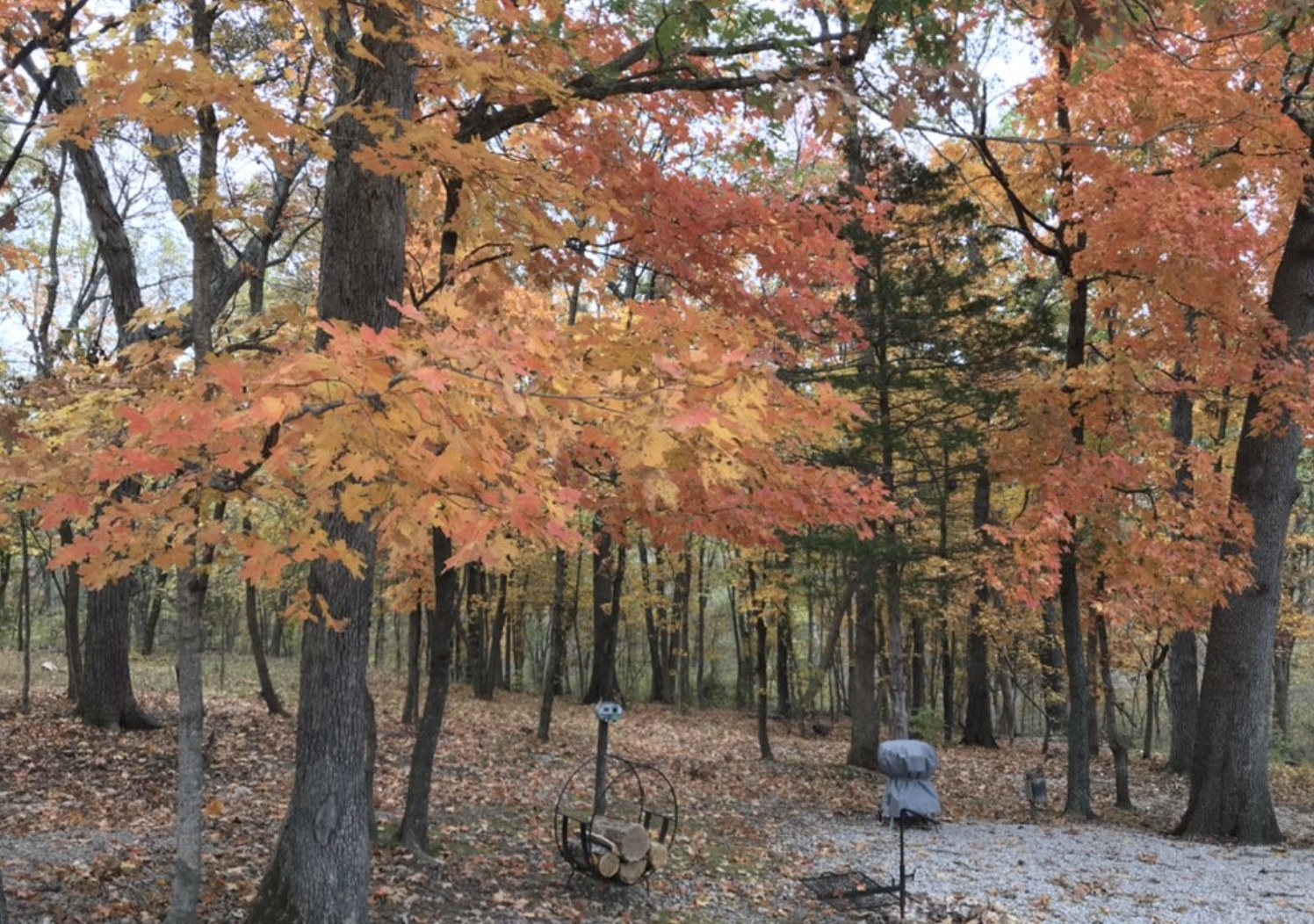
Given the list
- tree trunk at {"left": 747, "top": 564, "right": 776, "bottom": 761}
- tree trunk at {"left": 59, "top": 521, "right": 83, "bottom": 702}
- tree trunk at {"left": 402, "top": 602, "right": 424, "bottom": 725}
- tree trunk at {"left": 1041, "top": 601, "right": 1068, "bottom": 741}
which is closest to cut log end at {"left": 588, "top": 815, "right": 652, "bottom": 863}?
tree trunk at {"left": 402, "top": 602, "right": 424, "bottom": 725}

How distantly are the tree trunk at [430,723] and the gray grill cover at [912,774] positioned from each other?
163 inches

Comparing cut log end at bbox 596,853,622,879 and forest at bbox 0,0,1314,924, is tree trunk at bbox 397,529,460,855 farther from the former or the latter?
cut log end at bbox 596,853,622,879

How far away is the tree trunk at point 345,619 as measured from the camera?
4.39m

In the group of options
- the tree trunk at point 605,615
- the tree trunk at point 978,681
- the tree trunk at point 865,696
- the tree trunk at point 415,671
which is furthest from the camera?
the tree trunk at point 978,681

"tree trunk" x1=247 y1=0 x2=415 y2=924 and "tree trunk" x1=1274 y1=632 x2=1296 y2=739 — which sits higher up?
"tree trunk" x1=247 y1=0 x2=415 y2=924

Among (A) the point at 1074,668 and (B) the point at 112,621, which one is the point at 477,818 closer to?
(B) the point at 112,621

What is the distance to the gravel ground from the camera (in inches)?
269

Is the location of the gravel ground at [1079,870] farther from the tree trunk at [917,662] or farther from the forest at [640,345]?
the tree trunk at [917,662]

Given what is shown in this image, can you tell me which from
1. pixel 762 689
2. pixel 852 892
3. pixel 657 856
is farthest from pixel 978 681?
pixel 657 856

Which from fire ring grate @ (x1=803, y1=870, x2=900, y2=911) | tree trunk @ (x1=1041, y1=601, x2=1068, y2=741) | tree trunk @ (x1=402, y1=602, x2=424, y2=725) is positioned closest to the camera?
fire ring grate @ (x1=803, y1=870, x2=900, y2=911)

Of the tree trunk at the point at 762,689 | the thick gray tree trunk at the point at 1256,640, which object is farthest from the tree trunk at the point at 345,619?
the tree trunk at the point at 762,689

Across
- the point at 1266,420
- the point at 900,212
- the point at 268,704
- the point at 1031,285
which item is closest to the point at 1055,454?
the point at 1266,420

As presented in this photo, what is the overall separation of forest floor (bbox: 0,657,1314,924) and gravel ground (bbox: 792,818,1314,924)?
0.14 metres

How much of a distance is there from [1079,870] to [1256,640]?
3.73 meters
